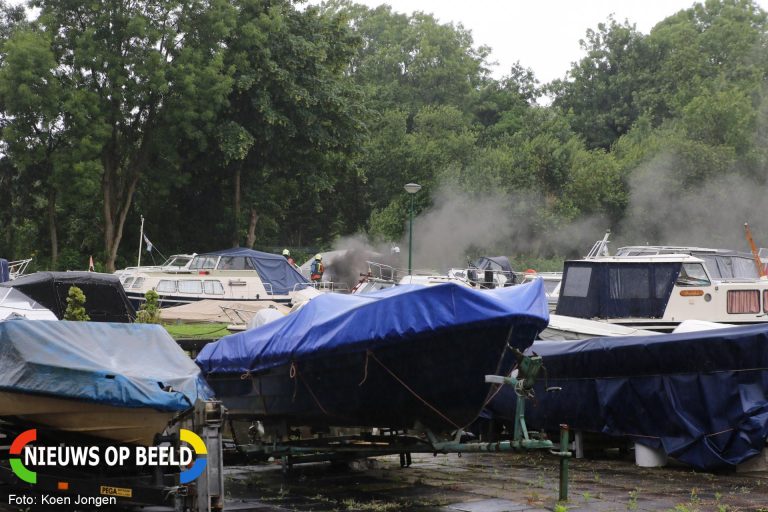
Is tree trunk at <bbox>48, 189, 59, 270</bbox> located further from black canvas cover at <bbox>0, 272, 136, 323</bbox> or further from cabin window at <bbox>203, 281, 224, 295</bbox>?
black canvas cover at <bbox>0, 272, 136, 323</bbox>

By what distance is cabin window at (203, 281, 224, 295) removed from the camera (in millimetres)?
36062

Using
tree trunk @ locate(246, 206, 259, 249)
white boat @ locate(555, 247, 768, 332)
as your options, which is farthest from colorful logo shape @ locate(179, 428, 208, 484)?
tree trunk @ locate(246, 206, 259, 249)

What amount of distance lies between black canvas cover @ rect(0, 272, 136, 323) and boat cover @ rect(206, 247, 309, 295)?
11259mm

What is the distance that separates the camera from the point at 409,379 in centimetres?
1111

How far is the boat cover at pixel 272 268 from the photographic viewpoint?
3769 cm

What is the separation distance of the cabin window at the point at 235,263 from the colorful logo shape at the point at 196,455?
1104 inches

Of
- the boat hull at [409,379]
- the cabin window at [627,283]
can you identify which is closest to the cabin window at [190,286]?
the cabin window at [627,283]

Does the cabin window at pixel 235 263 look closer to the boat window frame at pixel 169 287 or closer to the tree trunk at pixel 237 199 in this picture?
the boat window frame at pixel 169 287

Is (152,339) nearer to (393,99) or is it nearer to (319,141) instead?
(319,141)

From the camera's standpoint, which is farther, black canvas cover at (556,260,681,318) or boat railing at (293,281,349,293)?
boat railing at (293,281,349,293)

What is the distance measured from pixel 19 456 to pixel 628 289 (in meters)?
15.5

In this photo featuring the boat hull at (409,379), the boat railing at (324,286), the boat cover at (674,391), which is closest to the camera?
the boat hull at (409,379)

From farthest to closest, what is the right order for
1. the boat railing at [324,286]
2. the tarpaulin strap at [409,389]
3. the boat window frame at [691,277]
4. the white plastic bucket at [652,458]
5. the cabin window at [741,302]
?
1. the boat railing at [324,286]
2. the cabin window at [741,302]
3. the boat window frame at [691,277]
4. the white plastic bucket at [652,458]
5. the tarpaulin strap at [409,389]

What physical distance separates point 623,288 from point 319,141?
1041 inches
